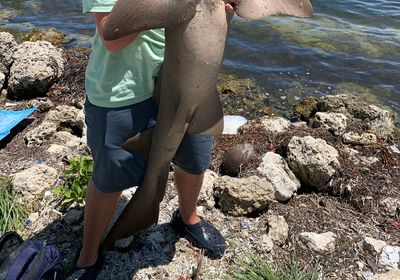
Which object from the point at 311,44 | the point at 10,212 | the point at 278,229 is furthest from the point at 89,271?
the point at 311,44

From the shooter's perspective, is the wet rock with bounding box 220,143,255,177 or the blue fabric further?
the blue fabric

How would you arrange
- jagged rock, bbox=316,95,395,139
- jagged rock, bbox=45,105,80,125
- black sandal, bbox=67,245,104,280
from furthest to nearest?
jagged rock, bbox=316,95,395,139 → jagged rock, bbox=45,105,80,125 → black sandal, bbox=67,245,104,280

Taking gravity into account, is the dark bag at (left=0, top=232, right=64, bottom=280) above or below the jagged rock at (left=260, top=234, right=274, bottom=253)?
above

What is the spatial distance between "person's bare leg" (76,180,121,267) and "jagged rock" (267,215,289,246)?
1396 millimetres

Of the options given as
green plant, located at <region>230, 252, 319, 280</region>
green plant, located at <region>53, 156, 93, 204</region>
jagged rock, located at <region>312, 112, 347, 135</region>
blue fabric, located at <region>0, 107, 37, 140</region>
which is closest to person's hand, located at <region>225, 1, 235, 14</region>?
green plant, located at <region>230, 252, 319, 280</region>

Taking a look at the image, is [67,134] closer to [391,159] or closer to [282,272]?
[282,272]

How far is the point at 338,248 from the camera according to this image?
3.91 meters

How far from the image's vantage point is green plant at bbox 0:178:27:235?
3.86 metres

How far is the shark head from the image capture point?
244 cm

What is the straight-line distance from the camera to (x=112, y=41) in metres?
2.53

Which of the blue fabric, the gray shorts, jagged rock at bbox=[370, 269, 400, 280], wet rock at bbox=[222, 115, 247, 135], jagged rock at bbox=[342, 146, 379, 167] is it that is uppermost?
the gray shorts

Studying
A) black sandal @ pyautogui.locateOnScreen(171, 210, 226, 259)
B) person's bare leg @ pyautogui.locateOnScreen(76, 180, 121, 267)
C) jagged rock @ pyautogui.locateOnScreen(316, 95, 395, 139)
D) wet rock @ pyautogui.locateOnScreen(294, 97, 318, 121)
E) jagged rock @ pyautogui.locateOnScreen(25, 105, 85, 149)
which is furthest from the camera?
wet rock @ pyautogui.locateOnScreen(294, 97, 318, 121)

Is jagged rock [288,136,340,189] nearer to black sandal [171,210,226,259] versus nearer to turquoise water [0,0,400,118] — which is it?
black sandal [171,210,226,259]

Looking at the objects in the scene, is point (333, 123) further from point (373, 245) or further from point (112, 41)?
point (112, 41)
